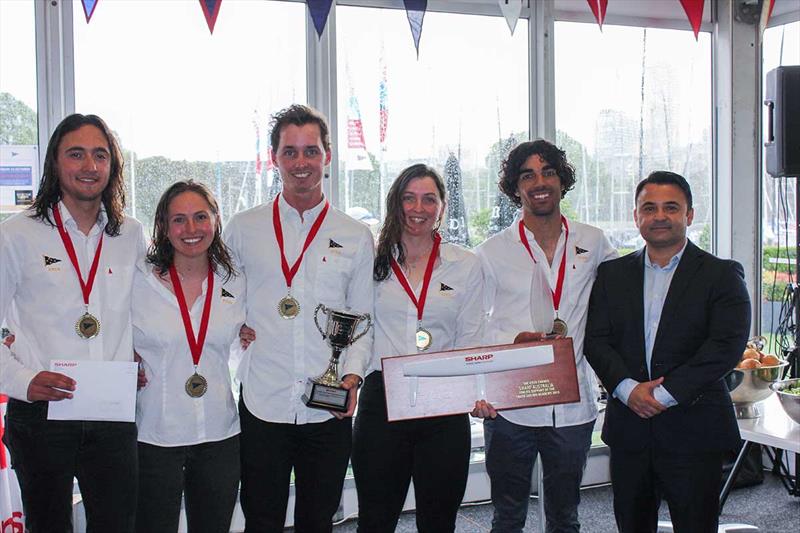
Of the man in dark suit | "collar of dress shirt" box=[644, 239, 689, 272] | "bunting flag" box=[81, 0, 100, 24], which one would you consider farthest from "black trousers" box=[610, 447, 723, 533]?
"bunting flag" box=[81, 0, 100, 24]

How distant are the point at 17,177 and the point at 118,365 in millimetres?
1817

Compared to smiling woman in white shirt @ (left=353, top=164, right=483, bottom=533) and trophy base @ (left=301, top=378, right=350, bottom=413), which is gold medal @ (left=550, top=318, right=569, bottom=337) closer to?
smiling woman in white shirt @ (left=353, top=164, right=483, bottom=533)

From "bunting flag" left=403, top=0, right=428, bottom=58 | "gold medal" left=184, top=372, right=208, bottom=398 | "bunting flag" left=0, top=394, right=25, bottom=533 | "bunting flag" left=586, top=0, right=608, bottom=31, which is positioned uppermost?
"bunting flag" left=586, top=0, right=608, bottom=31

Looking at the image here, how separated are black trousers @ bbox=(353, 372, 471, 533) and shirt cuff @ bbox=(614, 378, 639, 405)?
53 centimetres

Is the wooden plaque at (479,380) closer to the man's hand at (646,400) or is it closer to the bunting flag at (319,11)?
the man's hand at (646,400)

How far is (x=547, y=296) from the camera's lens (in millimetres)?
2807

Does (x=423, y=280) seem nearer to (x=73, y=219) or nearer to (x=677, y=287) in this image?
(x=677, y=287)

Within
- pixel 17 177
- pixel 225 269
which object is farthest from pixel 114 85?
pixel 225 269

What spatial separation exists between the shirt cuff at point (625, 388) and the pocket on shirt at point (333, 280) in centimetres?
98

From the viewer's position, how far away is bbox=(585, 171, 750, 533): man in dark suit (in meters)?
2.60

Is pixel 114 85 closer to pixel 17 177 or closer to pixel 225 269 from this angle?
pixel 17 177

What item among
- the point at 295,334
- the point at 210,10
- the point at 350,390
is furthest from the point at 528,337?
the point at 210,10

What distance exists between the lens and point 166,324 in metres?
2.42

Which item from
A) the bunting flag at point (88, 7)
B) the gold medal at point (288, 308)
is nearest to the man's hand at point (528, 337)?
the gold medal at point (288, 308)
